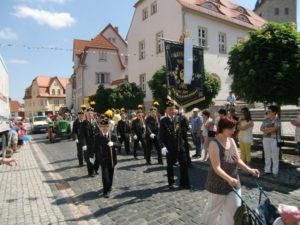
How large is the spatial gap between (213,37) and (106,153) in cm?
2459

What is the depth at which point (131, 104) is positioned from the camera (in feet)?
98.2

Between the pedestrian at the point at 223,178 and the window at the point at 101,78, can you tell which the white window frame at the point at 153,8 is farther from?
the pedestrian at the point at 223,178

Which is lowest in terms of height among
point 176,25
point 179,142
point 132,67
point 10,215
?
point 10,215

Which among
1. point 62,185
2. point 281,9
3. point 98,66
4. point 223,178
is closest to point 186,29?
point 62,185

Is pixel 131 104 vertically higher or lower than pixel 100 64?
lower

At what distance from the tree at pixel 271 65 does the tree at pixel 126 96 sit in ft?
62.8

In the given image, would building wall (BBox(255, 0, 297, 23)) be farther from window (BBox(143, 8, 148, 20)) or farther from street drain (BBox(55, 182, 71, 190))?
street drain (BBox(55, 182, 71, 190))

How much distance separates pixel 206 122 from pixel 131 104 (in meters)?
18.3

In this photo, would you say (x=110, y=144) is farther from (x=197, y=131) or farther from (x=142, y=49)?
(x=142, y=49)

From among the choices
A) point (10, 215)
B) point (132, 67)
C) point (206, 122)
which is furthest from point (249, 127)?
point (132, 67)

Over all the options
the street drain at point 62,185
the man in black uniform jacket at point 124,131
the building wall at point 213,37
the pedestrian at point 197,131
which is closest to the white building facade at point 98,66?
the building wall at point 213,37

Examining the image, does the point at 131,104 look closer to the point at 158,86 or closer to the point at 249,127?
the point at 158,86

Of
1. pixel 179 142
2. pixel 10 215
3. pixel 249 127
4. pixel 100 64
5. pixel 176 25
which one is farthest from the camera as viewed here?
pixel 100 64

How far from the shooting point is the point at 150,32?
32562 millimetres
